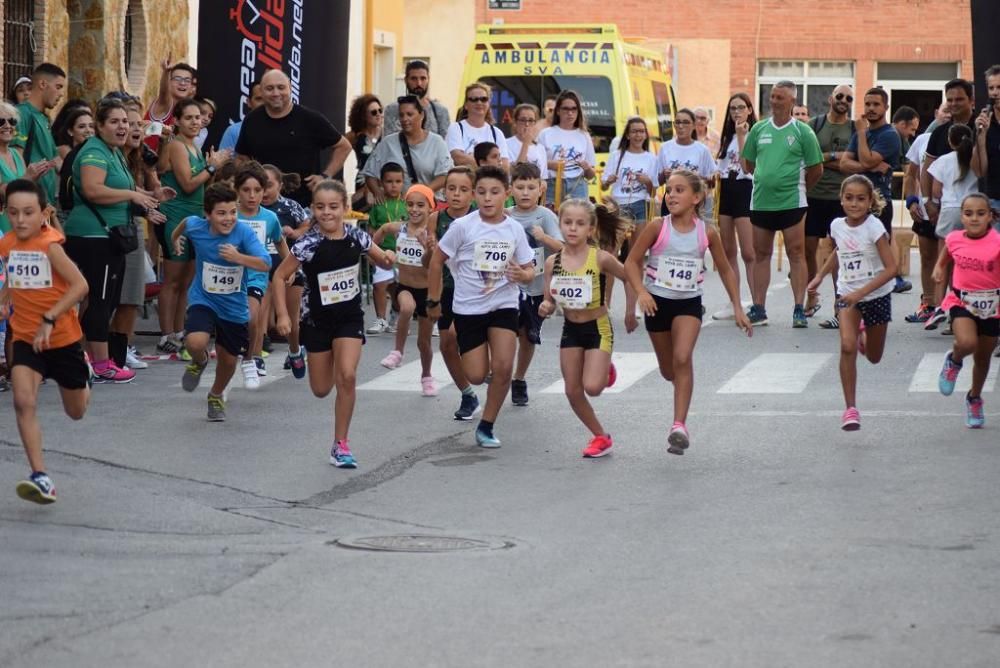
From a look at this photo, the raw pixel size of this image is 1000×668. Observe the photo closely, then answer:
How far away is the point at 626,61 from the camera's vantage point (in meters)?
24.2

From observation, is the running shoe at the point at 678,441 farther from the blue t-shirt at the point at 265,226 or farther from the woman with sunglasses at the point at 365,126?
the woman with sunglasses at the point at 365,126

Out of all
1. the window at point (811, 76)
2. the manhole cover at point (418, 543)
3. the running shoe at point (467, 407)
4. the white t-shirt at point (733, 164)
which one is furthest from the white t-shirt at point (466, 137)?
the window at point (811, 76)

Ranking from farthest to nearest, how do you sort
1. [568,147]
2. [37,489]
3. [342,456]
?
[568,147], [342,456], [37,489]

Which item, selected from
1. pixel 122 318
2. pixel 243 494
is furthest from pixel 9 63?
pixel 243 494

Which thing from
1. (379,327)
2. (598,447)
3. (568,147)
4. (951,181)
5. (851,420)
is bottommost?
(598,447)

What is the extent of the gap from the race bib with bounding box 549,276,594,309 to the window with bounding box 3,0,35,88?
370 inches

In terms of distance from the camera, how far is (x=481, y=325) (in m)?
10.8

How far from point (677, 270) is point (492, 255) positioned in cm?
105

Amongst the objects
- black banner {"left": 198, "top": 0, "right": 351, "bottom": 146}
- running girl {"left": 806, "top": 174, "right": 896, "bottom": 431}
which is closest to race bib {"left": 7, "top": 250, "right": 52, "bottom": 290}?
running girl {"left": 806, "top": 174, "right": 896, "bottom": 431}

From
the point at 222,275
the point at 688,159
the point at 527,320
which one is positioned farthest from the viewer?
the point at 688,159

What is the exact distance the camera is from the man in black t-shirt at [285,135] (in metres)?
14.7

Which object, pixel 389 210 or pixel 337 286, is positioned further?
pixel 389 210

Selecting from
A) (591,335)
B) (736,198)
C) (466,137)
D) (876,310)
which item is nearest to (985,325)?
(876,310)

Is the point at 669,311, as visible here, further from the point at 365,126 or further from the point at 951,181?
the point at 365,126
